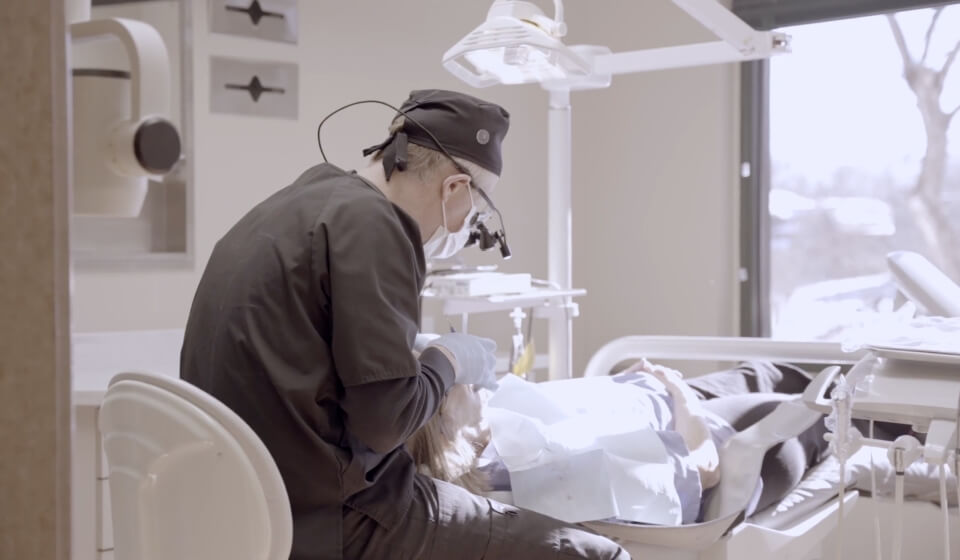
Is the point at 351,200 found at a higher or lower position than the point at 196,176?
lower

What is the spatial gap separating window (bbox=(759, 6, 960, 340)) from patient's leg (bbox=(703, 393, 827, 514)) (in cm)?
132

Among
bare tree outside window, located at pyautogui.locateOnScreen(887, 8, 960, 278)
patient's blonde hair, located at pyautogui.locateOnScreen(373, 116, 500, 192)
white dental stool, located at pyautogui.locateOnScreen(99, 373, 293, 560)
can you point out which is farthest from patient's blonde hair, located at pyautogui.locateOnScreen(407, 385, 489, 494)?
bare tree outside window, located at pyautogui.locateOnScreen(887, 8, 960, 278)

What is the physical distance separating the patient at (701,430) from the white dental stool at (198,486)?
1.88 ft

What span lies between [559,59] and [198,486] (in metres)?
1.45

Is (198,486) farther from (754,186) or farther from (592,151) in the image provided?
(592,151)

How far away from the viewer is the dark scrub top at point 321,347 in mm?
1346

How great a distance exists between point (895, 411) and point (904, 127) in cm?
264

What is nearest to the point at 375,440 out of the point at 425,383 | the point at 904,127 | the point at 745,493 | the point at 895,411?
the point at 425,383

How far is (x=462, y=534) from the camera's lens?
1502 mm

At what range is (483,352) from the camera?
171 centimetres

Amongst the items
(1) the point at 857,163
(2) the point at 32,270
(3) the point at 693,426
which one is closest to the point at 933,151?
(1) the point at 857,163

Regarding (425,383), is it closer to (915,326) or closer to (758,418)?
(915,326)

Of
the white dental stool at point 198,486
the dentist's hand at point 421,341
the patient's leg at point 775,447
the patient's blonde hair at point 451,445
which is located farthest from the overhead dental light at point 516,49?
the white dental stool at point 198,486

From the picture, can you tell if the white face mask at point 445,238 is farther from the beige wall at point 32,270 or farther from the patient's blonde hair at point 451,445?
the beige wall at point 32,270
